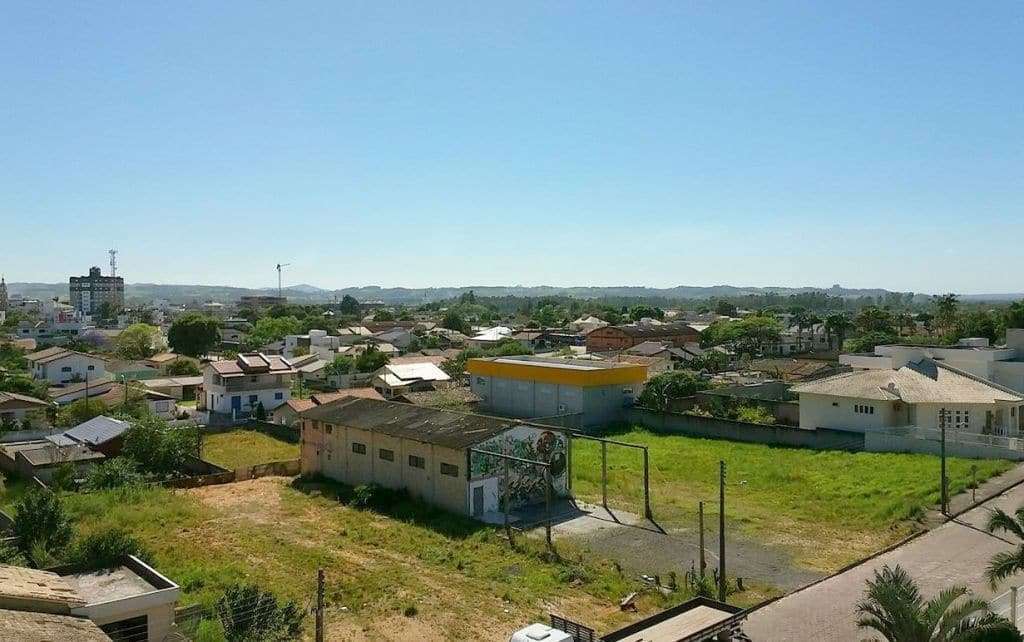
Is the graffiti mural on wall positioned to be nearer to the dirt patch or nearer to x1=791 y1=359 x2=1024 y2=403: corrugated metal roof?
the dirt patch

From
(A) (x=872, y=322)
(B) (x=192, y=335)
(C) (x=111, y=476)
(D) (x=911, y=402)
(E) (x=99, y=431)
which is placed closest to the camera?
(C) (x=111, y=476)

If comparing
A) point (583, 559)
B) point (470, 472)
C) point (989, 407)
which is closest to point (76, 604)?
point (583, 559)

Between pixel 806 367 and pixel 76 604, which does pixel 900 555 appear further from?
pixel 806 367

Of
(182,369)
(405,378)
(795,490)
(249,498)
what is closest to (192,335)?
(182,369)

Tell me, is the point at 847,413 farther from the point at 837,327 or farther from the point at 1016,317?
the point at 837,327

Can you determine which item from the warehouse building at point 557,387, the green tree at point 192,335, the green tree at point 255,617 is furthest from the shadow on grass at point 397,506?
the green tree at point 192,335

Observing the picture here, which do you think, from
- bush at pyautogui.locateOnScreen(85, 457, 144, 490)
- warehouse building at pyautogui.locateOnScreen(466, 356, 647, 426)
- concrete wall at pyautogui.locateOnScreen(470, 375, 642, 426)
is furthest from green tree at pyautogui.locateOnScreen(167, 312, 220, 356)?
bush at pyautogui.locateOnScreen(85, 457, 144, 490)
